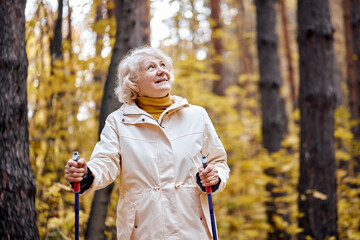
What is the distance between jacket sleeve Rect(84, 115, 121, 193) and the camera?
2277 millimetres

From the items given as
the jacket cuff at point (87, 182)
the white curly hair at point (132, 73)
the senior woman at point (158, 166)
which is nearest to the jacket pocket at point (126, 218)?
the senior woman at point (158, 166)

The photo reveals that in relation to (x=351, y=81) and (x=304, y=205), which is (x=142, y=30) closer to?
(x=304, y=205)

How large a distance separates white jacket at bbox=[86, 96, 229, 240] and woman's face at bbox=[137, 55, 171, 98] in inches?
5.8

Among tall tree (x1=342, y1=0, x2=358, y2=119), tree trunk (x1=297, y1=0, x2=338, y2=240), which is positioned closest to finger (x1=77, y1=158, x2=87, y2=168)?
tree trunk (x1=297, y1=0, x2=338, y2=240)

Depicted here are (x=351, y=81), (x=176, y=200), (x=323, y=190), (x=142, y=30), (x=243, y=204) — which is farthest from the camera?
(x=351, y=81)

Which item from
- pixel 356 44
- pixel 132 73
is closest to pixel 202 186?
pixel 132 73

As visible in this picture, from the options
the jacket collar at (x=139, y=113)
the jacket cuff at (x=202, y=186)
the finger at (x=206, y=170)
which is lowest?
the jacket cuff at (x=202, y=186)

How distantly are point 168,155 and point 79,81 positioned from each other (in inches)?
131

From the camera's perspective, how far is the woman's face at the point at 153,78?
2.62 metres

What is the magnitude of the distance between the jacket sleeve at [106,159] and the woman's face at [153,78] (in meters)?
0.35

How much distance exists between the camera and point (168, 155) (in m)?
2.41

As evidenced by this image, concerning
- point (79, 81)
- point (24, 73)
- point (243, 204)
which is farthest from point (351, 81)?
point (24, 73)

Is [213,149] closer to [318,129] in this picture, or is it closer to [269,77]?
[318,129]

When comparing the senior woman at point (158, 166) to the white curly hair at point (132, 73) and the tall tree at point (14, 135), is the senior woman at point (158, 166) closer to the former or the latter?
the white curly hair at point (132, 73)
